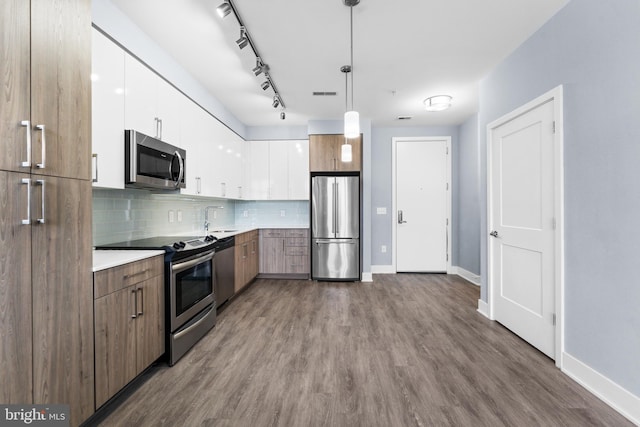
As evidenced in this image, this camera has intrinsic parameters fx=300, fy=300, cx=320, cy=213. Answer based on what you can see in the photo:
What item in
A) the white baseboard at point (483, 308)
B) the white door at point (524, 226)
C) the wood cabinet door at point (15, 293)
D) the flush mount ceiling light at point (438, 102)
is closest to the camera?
the wood cabinet door at point (15, 293)

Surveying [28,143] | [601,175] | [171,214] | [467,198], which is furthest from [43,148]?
[467,198]

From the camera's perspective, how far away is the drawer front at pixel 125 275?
65.4 inches

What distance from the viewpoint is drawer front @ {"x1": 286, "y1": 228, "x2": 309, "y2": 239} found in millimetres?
5020

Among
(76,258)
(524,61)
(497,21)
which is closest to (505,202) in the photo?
(524,61)

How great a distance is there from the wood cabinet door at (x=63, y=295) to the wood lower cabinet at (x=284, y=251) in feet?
11.5

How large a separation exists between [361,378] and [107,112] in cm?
255

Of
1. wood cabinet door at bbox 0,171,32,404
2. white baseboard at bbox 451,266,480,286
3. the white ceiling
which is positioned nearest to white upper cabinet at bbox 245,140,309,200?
the white ceiling

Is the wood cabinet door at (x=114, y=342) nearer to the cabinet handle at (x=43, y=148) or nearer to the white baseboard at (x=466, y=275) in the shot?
the cabinet handle at (x=43, y=148)

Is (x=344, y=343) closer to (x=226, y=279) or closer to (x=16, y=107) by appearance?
(x=226, y=279)

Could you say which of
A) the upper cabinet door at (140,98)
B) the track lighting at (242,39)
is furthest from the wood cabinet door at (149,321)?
the track lighting at (242,39)

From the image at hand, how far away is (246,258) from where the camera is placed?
4410mm

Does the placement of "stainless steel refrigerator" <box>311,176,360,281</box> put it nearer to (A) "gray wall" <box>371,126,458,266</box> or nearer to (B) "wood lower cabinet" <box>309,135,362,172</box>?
(B) "wood lower cabinet" <box>309,135,362,172</box>

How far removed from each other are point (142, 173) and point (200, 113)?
4.70 ft

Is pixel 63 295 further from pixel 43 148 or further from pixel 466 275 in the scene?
pixel 466 275
